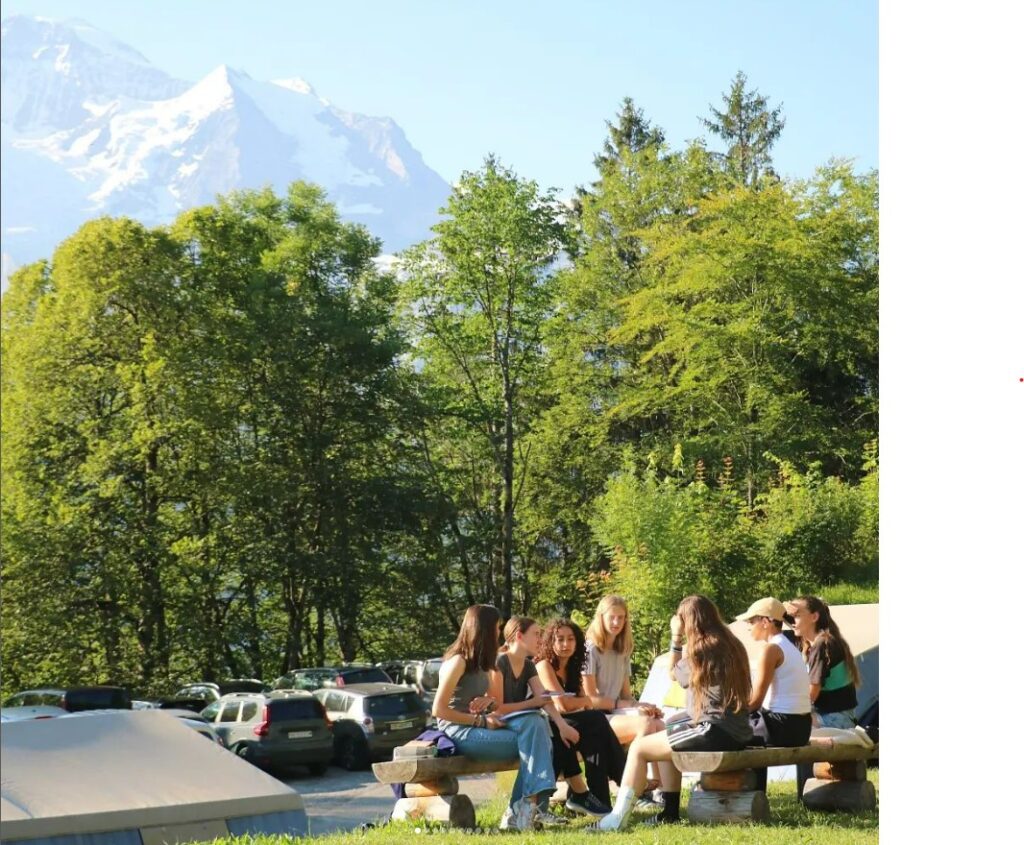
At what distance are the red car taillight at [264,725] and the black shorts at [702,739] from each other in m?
14.4

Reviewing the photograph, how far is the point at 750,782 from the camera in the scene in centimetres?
718

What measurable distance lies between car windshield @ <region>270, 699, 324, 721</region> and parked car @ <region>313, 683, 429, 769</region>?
75 centimetres

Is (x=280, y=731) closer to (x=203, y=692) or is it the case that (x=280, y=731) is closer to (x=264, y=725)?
(x=264, y=725)

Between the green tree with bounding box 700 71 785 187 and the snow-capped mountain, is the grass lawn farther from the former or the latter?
the snow-capped mountain

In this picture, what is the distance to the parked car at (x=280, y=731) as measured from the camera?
20.4 metres

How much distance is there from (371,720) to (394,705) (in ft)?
1.75

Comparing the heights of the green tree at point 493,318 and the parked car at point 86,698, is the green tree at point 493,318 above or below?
above

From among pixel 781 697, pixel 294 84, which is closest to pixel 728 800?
pixel 781 697

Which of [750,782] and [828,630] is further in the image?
[828,630]

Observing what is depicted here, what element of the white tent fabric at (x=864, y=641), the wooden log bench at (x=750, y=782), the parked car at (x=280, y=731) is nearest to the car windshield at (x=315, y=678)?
the parked car at (x=280, y=731)

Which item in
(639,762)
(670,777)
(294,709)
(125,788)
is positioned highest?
(639,762)

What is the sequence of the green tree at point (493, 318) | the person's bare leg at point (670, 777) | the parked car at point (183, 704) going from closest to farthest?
1. the person's bare leg at point (670, 777)
2. the parked car at point (183, 704)
3. the green tree at point (493, 318)

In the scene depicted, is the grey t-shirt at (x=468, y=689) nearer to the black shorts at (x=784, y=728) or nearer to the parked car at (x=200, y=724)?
the black shorts at (x=784, y=728)
